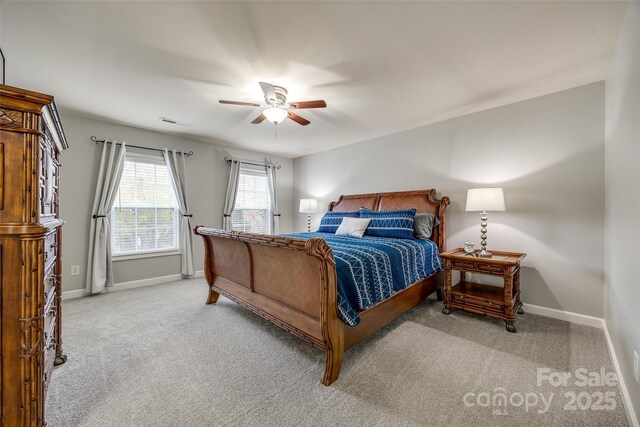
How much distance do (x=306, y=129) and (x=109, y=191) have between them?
3.03 meters

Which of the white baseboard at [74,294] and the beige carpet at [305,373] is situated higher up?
the white baseboard at [74,294]

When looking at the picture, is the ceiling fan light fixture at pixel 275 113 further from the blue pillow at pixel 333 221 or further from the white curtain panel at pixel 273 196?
the white curtain panel at pixel 273 196

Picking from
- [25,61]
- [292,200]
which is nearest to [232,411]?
[25,61]

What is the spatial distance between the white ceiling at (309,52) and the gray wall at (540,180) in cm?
28

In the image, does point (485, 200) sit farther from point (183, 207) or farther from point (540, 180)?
point (183, 207)

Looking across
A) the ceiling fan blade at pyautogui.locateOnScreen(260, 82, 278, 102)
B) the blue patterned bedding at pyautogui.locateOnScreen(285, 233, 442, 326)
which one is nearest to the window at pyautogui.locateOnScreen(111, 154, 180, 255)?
the ceiling fan blade at pyautogui.locateOnScreen(260, 82, 278, 102)

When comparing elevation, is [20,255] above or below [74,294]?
above

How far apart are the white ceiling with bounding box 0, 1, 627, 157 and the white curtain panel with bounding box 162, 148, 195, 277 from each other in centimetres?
112

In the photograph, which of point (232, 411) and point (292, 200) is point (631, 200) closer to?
point (232, 411)

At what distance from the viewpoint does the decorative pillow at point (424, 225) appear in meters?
3.44

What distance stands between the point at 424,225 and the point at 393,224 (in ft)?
1.36

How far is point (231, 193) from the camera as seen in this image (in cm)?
492

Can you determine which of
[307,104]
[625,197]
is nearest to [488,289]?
[625,197]

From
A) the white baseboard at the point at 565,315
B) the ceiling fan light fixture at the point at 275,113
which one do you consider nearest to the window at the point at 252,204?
the ceiling fan light fixture at the point at 275,113
